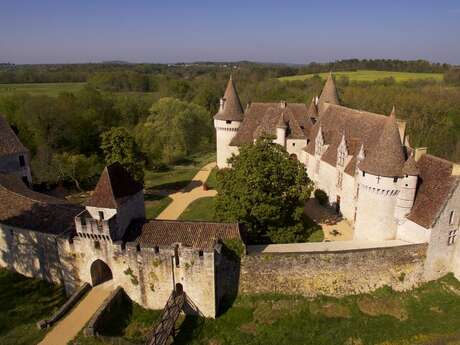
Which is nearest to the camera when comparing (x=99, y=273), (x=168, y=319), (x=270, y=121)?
(x=168, y=319)

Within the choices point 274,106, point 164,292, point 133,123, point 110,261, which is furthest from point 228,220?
point 133,123

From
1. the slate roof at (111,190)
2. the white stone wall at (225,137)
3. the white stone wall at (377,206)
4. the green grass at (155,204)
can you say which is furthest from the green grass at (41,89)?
the white stone wall at (377,206)

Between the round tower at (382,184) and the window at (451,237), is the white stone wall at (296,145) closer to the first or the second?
the round tower at (382,184)

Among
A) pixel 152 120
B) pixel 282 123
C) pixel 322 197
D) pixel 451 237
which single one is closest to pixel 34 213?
pixel 282 123

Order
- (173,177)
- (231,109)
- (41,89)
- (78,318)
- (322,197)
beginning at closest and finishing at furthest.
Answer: (78,318)
(322,197)
(231,109)
(173,177)
(41,89)

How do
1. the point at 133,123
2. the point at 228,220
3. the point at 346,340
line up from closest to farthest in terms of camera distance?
the point at 346,340
the point at 228,220
the point at 133,123

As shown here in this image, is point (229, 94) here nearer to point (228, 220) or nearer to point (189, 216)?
point (189, 216)

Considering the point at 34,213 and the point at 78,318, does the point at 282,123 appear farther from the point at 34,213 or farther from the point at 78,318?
the point at 78,318
